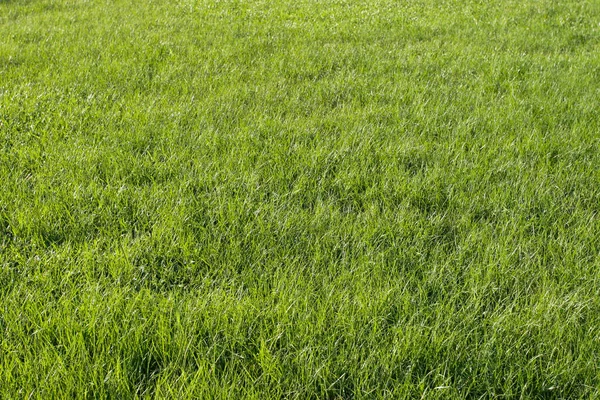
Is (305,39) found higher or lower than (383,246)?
higher

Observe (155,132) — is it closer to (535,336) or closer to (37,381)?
(37,381)

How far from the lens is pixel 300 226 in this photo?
10.4 feet

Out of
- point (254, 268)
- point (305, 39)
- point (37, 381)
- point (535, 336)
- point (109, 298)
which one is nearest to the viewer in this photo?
point (37, 381)

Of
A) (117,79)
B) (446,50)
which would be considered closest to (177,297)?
(117,79)

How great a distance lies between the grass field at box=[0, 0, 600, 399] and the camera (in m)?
2.27

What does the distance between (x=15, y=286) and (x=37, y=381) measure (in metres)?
0.66

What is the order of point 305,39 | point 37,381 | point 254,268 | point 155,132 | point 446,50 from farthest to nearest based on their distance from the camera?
1. point 305,39
2. point 446,50
3. point 155,132
4. point 254,268
5. point 37,381

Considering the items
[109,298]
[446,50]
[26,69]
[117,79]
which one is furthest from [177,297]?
[446,50]

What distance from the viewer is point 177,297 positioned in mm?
2621

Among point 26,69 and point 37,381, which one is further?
point 26,69

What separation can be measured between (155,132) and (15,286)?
6.16ft

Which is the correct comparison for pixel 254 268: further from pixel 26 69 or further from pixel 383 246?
pixel 26 69

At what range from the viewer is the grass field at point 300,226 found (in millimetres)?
2266

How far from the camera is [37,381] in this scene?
7.04 feet
